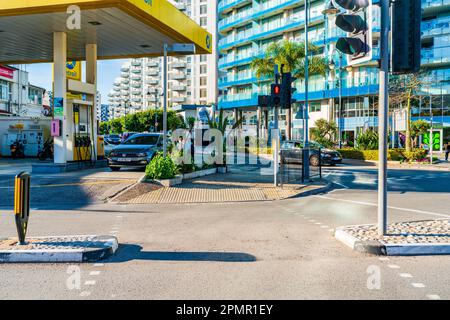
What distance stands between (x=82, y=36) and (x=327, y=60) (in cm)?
3368

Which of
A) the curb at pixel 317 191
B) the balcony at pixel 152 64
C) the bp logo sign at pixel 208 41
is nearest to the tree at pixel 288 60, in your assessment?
the bp logo sign at pixel 208 41

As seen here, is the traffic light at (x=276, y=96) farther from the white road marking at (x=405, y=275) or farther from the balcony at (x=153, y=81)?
the balcony at (x=153, y=81)

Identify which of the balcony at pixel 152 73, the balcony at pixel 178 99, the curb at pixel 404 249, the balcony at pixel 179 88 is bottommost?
the curb at pixel 404 249

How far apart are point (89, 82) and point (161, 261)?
15644mm

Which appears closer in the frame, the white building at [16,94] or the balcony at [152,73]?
the white building at [16,94]

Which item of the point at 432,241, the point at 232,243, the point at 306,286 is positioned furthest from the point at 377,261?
the point at 232,243

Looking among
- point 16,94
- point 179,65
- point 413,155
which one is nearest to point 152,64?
point 179,65

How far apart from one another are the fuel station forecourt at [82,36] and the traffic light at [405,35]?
9.23 m

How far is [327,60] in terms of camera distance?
1861 inches

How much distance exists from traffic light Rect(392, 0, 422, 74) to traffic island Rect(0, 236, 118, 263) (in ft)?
16.1

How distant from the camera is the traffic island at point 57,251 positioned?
19.1 feet

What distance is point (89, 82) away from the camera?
780 inches

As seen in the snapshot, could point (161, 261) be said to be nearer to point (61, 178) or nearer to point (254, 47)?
point (61, 178)
